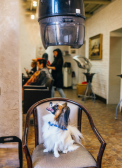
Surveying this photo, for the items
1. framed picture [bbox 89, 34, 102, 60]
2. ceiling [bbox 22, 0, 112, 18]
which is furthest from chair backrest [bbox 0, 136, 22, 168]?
framed picture [bbox 89, 34, 102, 60]

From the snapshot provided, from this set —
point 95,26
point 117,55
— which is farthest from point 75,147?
point 95,26

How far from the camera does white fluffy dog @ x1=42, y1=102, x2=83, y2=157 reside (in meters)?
1.46

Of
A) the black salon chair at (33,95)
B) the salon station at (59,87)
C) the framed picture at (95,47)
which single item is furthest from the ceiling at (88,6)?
the black salon chair at (33,95)

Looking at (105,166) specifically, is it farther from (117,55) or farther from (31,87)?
(117,55)

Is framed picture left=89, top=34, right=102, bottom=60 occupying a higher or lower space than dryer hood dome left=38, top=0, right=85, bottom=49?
higher

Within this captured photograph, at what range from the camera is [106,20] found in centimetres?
597

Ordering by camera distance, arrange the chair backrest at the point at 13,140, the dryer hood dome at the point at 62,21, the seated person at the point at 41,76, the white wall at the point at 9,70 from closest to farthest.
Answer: the dryer hood dome at the point at 62,21, the chair backrest at the point at 13,140, the white wall at the point at 9,70, the seated person at the point at 41,76

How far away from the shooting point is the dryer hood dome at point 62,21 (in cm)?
98

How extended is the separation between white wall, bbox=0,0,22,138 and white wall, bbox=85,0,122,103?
368 cm

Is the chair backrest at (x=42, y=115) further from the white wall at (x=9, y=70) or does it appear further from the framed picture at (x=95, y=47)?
the framed picture at (x=95, y=47)

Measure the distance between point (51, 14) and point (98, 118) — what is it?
3.80 metres

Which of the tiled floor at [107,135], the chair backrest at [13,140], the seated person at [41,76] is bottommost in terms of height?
the tiled floor at [107,135]

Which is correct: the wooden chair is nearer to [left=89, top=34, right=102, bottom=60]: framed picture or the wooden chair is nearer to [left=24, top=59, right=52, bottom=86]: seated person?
[left=24, top=59, right=52, bottom=86]: seated person

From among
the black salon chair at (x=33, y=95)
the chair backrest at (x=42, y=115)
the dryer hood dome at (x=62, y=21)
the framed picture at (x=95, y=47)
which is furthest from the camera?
the framed picture at (x=95, y=47)
